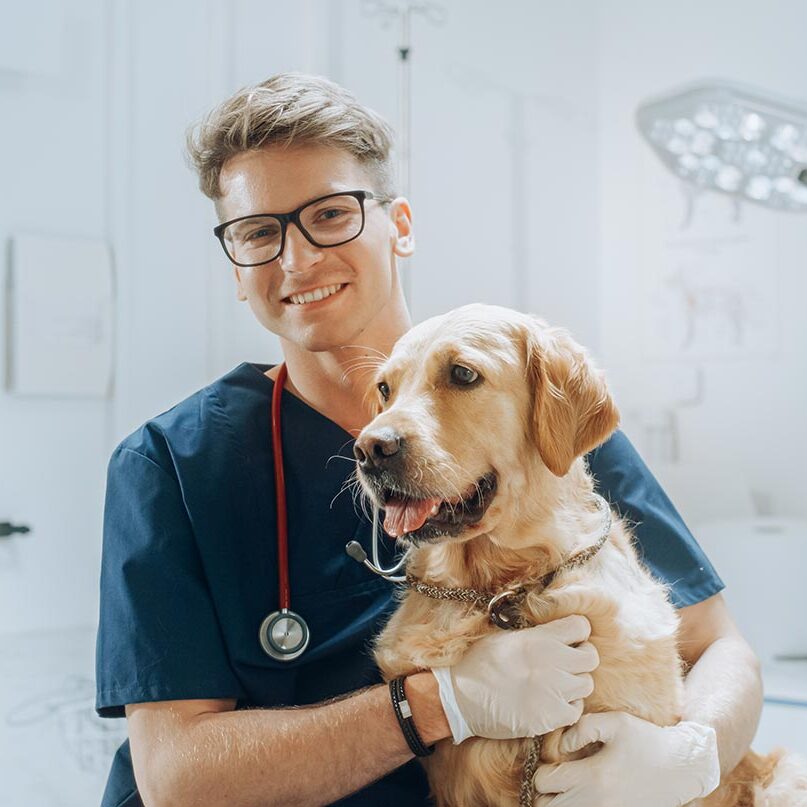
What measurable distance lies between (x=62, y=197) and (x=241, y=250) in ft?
1.60

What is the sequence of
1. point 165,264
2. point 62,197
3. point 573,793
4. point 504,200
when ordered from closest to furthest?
1. point 573,793
2. point 62,197
3. point 165,264
4. point 504,200

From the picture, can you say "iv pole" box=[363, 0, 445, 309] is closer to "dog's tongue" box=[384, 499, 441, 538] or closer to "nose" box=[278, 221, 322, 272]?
"nose" box=[278, 221, 322, 272]

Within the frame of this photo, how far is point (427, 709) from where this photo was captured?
45.6 inches

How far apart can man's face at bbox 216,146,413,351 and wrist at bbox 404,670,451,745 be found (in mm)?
534

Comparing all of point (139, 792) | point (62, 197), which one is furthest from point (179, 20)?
point (139, 792)

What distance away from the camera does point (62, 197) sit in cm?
173

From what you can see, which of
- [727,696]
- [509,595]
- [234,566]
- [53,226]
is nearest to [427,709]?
[509,595]

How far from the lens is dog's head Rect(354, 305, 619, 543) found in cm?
112

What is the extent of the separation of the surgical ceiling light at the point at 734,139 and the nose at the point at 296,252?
987 millimetres

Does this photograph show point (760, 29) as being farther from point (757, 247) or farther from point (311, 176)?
point (311, 176)

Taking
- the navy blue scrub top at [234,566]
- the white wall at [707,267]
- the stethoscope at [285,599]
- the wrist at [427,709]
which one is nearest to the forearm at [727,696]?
the navy blue scrub top at [234,566]

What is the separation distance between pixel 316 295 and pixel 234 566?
43 cm

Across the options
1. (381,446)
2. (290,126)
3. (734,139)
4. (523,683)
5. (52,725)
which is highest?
(734,139)

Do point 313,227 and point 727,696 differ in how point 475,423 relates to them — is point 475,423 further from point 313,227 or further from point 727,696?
point 727,696
